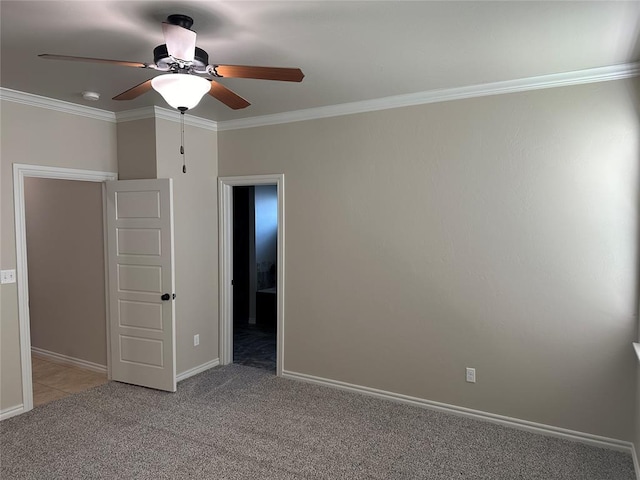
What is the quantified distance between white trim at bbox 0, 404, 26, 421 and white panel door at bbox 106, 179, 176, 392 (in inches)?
33.3

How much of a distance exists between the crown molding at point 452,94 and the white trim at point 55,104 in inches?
45.2

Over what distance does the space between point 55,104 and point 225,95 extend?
88.5 inches

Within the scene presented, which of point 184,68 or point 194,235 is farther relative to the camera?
point 194,235

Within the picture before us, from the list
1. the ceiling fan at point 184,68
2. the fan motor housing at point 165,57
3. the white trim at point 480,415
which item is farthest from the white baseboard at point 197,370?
the fan motor housing at point 165,57

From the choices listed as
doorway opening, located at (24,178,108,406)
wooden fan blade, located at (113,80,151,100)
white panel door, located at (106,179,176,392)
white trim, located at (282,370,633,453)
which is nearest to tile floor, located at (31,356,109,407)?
doorway opening, located at (24,178,108,406)

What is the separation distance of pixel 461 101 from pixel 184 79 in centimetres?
227

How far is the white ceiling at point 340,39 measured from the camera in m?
2.09

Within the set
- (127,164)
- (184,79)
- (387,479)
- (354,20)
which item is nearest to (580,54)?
(354,20)

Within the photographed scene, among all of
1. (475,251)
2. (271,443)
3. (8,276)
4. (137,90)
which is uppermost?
(137,90)

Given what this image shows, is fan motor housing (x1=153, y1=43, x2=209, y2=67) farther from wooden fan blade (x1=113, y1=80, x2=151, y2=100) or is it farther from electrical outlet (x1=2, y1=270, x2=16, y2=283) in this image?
electrical outlet (x1=2, y1=270, x2=16, y2=283)

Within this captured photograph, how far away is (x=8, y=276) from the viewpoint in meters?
3.48

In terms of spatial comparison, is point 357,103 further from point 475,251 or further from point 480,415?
point 480,415

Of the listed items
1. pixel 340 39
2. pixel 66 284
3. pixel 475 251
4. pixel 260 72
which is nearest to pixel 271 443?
pixel 475 251

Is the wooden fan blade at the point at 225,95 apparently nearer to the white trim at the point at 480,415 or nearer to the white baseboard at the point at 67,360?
the white trim at the point at 480,415
